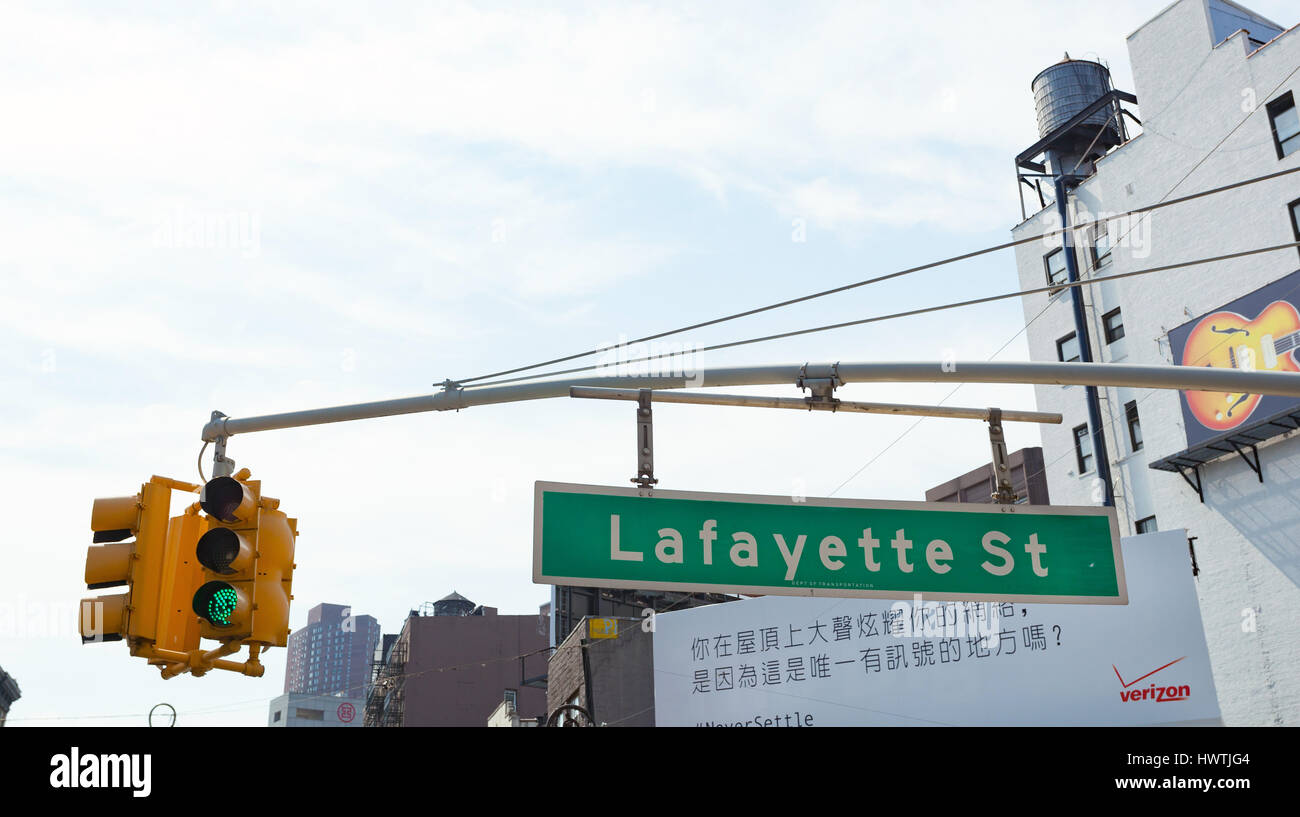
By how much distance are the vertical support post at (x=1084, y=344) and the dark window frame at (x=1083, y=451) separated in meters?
A: 0.53

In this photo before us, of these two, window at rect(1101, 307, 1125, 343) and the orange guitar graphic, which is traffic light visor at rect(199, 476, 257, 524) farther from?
window at rect(1101, 307, 1125, 343)

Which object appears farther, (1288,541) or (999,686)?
(1288,541)

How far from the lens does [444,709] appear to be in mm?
69625

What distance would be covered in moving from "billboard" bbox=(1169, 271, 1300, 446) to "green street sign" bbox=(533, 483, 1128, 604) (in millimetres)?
21473

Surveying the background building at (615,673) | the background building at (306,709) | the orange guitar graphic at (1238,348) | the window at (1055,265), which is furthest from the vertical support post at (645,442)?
the background building at (306,709)

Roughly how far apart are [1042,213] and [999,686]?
70.3 ft

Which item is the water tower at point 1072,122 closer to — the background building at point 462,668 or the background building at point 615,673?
the background building at point 615,673

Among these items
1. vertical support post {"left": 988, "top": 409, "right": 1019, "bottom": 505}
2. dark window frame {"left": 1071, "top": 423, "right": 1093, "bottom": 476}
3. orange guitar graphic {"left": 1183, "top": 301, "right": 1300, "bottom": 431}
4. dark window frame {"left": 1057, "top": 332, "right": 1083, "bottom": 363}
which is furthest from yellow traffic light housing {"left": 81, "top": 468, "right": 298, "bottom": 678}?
dark window frame {"left": 1057, "top": 332, "right": 1083, "bottom": 363}

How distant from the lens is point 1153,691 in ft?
63.5

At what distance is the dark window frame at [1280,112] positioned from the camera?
2814cm

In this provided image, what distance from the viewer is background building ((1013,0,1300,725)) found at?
88.7ft

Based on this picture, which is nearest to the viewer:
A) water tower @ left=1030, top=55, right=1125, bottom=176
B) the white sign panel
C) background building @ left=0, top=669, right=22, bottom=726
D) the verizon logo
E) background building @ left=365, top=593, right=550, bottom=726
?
the verizon logo

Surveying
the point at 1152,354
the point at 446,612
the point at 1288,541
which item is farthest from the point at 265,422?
the point at 446,612
